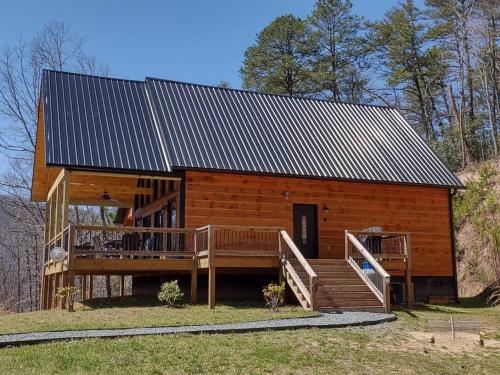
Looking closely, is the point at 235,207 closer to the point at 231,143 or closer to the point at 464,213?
the point at 231,143

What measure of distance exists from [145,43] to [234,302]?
1855 cm

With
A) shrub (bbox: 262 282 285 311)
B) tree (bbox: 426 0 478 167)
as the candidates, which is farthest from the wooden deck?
tree (bbox: 426 0 478 167)

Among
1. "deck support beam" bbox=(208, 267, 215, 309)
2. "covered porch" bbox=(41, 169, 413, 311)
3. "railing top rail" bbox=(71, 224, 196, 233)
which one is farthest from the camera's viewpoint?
"railing top rail" bbox=(71, 224, 196, 233)

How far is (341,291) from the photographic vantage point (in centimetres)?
1476

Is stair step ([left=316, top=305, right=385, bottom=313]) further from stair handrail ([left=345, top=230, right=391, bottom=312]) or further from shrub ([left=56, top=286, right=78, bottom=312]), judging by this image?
shrub ([left=56, top=286, right=78, bottom=312])

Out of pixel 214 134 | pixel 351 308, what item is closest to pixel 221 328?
pixel 351 308

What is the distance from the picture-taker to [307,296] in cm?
1411

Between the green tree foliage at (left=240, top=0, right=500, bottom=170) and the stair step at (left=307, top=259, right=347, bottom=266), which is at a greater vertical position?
the green tree foliage at (left=240, top=0, right=500, bottom=170)

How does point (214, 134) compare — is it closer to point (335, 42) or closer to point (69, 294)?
point (69, 294)

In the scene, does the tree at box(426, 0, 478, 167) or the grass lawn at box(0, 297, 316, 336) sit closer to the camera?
the grass lawn at box(0, 297, 316, 336)

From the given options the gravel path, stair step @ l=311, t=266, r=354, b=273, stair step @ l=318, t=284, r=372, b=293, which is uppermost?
stair step @ l=311, t=266, r=354, b=273

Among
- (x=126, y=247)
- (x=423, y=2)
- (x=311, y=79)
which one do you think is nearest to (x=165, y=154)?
(x=126, y=247)

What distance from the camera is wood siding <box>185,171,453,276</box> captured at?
17.5m

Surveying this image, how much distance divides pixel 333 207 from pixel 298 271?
4157 mm
